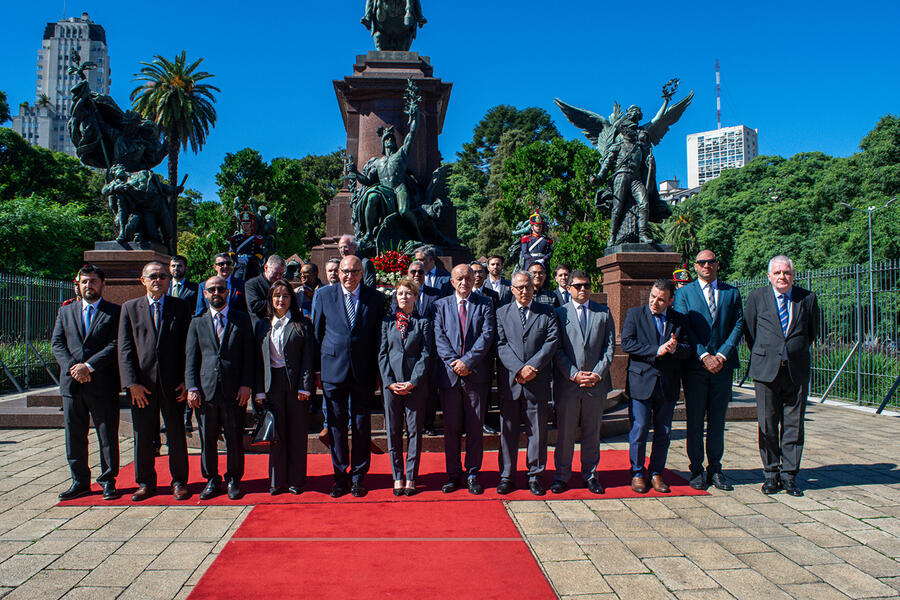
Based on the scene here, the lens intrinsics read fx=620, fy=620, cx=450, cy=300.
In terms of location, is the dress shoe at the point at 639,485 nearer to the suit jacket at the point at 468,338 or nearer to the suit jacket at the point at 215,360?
the suit jacket at the point at 468,338

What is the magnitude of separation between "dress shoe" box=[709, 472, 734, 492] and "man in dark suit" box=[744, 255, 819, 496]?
293 mm

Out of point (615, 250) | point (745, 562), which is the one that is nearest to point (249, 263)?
point (615, 250)

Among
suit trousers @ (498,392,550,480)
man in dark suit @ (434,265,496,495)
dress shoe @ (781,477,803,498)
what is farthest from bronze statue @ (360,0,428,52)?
dress shoe @ (781,477,803,498)

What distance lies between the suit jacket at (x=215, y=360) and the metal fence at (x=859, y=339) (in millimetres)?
9156

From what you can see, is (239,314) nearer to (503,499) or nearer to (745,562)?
(503,499)

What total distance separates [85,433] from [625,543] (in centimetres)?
449

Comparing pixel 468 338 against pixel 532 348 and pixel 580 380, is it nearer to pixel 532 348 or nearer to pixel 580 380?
pixel 532 348

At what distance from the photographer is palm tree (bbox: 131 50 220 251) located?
34.8 meters

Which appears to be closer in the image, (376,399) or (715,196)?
(376,399)

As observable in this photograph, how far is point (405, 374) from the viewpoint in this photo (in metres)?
5.33

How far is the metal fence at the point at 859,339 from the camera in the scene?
1112cm

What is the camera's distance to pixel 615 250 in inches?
412

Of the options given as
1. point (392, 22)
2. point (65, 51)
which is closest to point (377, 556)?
point (392, 22)

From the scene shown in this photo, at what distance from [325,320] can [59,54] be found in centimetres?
17098
